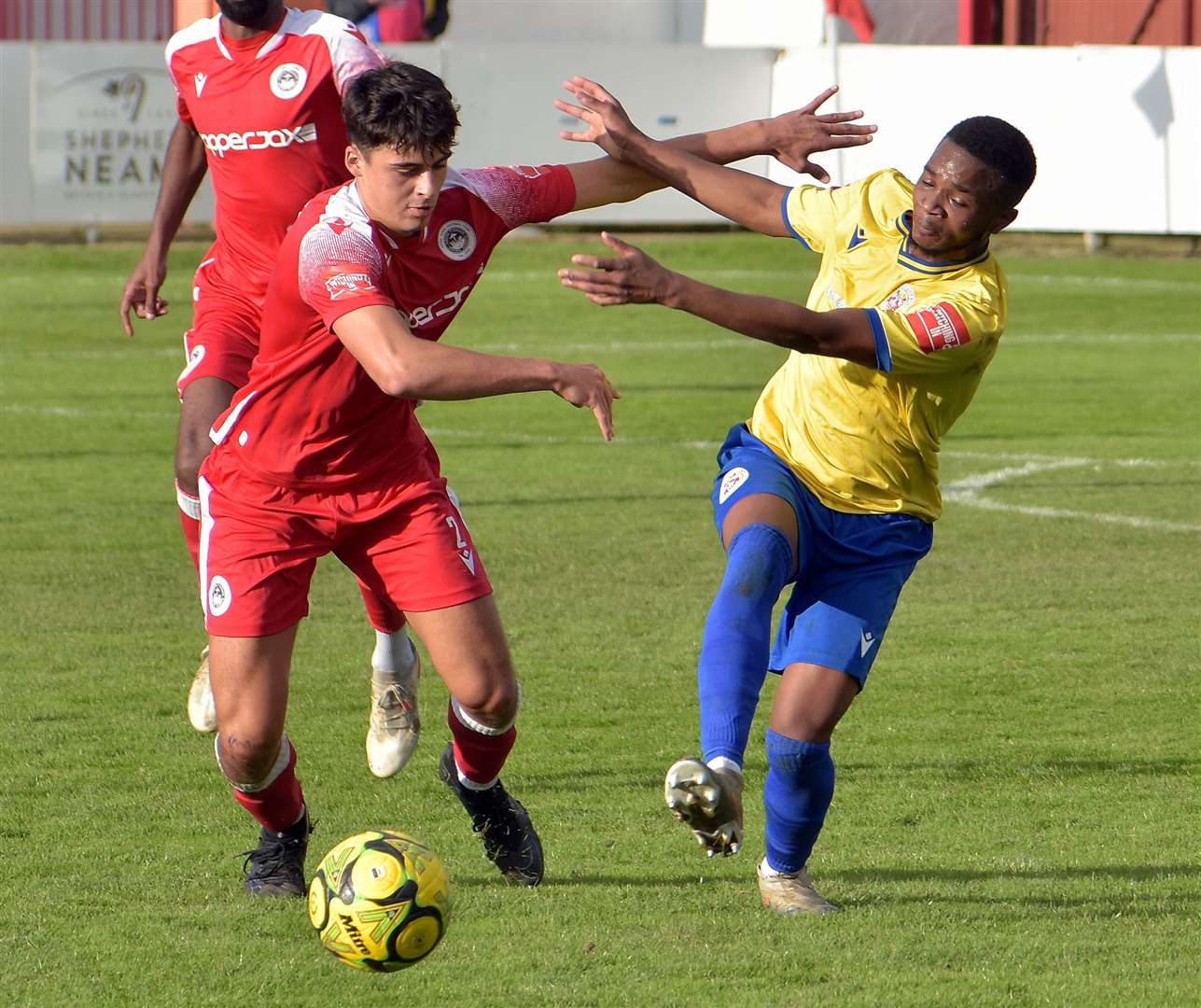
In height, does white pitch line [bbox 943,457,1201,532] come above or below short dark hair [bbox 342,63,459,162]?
below

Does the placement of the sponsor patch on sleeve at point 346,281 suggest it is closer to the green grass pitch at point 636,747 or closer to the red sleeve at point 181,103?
the green grass pitch at point 636,747

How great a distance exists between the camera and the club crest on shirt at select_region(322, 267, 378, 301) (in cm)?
509

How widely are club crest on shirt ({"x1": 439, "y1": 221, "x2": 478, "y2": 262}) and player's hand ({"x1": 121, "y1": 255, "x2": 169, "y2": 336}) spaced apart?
246 centimetres

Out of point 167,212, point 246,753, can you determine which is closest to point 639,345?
point 167,212

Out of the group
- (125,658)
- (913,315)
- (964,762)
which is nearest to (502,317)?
(125,658)

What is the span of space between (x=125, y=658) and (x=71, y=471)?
4645mm

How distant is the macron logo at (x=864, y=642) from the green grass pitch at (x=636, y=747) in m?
0.70

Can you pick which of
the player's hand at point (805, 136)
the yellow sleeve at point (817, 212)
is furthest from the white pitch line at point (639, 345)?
the yellow sleeve at point (817, 212)

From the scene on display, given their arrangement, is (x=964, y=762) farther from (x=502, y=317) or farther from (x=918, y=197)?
(x=502, y=317)

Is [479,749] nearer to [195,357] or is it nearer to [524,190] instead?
[524,190]

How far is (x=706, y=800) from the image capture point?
190 inches

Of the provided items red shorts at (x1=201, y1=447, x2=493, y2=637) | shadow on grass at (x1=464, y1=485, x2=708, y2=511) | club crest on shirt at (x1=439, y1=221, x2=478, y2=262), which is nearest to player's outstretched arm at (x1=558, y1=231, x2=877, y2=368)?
club crest on shirt at (x1=439, y1=221, x2=478, y2=262)

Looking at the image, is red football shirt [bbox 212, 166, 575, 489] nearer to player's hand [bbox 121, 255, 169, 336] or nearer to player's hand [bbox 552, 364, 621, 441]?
player's hand [bbox 552, 364, 621, 441]

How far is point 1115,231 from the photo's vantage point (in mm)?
22250
